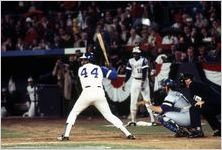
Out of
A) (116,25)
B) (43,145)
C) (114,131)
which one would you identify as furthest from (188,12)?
(43,145)

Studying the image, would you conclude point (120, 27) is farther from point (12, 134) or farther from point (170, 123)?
point (170, 123)

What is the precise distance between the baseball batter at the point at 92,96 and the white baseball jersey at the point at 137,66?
3.61m

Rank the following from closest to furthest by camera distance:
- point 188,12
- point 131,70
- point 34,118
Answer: point 131,70 < point 34,118 < point 188,12

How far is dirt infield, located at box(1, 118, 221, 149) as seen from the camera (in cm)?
1139

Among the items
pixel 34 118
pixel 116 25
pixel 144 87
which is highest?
pixel 116 25

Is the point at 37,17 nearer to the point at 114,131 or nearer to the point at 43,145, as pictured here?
the point at 114,131

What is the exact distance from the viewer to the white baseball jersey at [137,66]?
54.0 ft

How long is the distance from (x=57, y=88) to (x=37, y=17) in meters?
4.23

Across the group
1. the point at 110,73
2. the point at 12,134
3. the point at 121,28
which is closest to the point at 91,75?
the point at 110,73

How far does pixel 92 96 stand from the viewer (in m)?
12.6

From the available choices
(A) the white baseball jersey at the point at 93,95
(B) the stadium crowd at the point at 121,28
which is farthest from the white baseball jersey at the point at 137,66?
(A) the white baseball jersey at the point at 93,95

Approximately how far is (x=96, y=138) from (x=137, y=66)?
3.76 metres

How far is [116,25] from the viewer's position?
22312 millimetres

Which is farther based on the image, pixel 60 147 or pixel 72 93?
pixel 72 93
